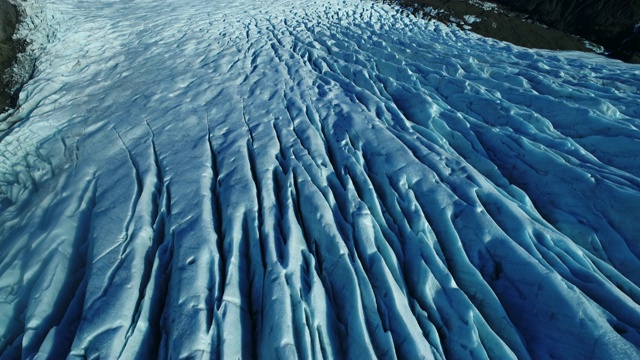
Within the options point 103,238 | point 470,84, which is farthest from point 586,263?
point 103,238

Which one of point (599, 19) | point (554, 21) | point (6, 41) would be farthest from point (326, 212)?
point (554, 21)

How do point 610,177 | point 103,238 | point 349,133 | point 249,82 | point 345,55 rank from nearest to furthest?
1. point 103,238
2. point 610,177
3. point 349,133
4. point 249,82
5. point 345,55

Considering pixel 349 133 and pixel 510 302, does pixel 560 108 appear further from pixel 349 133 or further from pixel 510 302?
pixel 510 302

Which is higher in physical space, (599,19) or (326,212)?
(599,19)

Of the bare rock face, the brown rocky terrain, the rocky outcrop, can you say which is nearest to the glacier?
the rocky outcrop

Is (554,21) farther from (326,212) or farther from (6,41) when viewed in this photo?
(6,41)

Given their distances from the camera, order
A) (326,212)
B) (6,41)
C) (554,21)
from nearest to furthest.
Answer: (326,212) → (6,41) → (554,21)

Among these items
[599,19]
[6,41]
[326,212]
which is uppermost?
[6,41]

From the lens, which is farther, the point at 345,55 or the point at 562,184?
the point at 345,55
